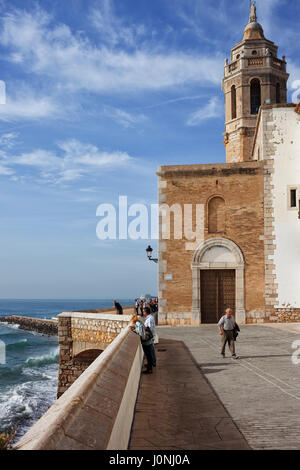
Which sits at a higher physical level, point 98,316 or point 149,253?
point 149,253

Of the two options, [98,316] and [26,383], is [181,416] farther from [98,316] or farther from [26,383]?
[26,383]

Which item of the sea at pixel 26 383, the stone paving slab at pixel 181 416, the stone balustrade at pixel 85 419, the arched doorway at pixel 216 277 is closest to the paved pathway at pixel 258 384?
the stone paving slab at pixel 181 416

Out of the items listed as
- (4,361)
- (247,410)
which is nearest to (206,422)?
(247,410)

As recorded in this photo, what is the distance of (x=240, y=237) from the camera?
2125 cm

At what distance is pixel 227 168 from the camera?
2152 cm

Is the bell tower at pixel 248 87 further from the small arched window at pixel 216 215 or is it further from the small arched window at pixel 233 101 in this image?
the small arched window at pixel 216 215

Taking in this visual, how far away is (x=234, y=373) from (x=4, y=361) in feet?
125

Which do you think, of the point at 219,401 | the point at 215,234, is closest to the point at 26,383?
the point at 215,234

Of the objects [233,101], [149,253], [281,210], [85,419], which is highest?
[233,101]

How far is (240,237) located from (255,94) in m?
16.6

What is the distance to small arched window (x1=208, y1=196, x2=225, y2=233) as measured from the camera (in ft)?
70.8

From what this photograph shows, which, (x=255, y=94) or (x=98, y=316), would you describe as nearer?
(x=98, y=316)

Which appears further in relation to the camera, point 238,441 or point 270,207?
point 270,207
